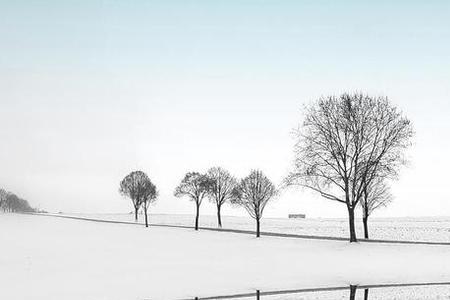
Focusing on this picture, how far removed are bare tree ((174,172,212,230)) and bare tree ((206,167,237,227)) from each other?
5.43 ft

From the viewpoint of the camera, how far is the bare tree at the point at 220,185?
102625 millimetres

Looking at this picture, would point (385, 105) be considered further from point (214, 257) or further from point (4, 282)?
point (4, 282)

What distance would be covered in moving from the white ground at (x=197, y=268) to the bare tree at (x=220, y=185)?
49799 mm

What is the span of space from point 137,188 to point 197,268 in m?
89.0

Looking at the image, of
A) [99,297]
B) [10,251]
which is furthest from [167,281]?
[10,251]

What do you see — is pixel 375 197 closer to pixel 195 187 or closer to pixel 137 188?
pixel 195 187

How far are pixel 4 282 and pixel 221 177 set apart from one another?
78.4 m

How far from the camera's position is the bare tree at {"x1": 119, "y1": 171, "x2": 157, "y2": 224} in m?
117

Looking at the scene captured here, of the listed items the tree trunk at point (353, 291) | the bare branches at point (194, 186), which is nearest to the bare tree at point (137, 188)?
the bare branches at point (194, 186)

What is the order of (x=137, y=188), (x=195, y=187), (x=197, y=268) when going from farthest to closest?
(x=137, y=188) < (x=195, y=187) < (x=197, y=268)

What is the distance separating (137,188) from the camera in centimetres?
12156

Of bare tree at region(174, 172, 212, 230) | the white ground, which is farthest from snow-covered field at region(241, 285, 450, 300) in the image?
bare tree at region(174, 172, 212, 230)

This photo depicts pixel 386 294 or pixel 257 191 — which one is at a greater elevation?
pixel 257 191

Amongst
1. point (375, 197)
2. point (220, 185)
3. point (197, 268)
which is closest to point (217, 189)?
point (220, 185)
